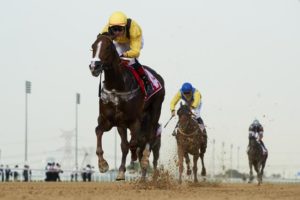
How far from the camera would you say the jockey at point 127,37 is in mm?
16531

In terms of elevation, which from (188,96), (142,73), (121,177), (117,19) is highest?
(117,19)

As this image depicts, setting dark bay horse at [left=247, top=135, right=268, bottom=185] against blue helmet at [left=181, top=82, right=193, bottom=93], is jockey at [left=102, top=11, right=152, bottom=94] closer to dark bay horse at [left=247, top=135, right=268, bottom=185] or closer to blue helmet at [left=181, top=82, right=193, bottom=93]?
blue helmet at [left=181, top=82, right=193, bottom=93]

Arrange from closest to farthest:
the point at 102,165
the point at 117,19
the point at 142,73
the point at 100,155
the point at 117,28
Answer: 1. the point at 102,165
2. the point at 100,155
3. the point at 117,19
4. the point at 117,28
5. the point at 142,73

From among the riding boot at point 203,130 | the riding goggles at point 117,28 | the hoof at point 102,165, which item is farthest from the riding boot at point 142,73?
the riding boot at point 203,130

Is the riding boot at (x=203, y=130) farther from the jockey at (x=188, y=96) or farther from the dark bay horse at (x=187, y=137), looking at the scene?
the jockey at (x=188, y=96)

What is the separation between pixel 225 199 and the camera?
13094 millimetres

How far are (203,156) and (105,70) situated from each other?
13.5 m

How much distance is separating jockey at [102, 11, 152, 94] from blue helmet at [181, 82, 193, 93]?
7229 millimetres

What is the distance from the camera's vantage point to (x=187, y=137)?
1037 inches

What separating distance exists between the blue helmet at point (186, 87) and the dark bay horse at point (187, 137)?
0.55m

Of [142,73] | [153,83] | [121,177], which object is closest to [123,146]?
[121,177]

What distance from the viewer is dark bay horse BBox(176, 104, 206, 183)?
997 inches

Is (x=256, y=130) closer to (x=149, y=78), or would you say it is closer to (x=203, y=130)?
(x=203, y=130)

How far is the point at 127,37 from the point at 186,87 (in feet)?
25.4
